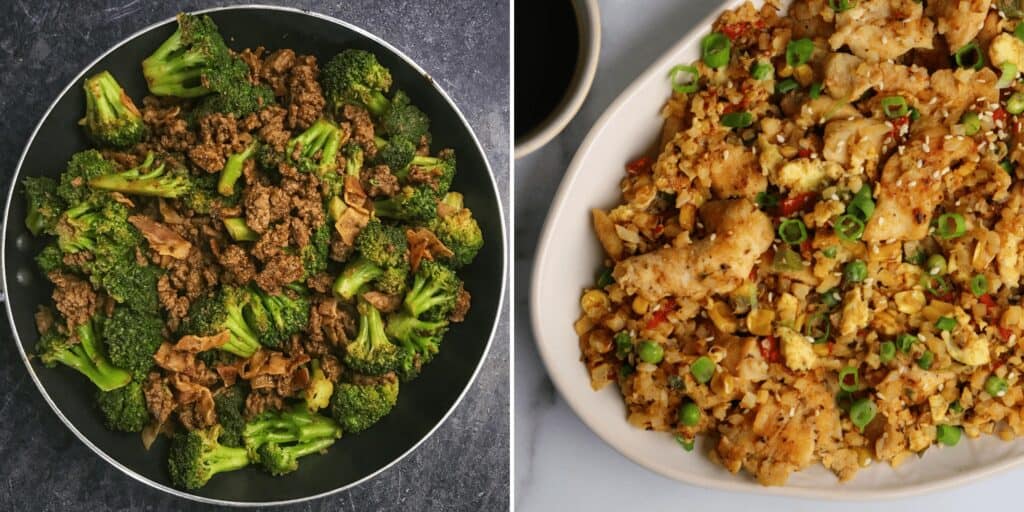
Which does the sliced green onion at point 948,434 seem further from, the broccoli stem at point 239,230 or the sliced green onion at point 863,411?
the broccoli stem at point 239,230

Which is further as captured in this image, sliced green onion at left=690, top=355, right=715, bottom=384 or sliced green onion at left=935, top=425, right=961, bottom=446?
sliced green onion at left=935, top=425, right=961, bottom=446

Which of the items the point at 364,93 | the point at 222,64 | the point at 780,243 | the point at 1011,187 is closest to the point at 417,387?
the point at 364,93

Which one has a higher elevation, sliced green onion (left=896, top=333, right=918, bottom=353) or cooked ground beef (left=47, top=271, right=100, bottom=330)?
cooked ground beef (left=47, top=271, right=100, bottom=330)

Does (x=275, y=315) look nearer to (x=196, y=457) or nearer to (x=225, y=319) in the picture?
(x=225, y=319)

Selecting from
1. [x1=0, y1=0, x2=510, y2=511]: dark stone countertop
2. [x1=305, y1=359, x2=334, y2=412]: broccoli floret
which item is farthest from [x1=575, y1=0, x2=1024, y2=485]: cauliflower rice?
[x1=305, y1=359, x2=334, y2=412]: broccoli floret

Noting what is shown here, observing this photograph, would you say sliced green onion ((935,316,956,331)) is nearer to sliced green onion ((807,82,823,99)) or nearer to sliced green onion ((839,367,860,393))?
sliced green onion ((839,367,860,393))

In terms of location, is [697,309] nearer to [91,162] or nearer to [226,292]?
[226,292]

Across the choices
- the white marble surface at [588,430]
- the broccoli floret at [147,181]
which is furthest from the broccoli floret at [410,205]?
the white marble surface at [588,430]
